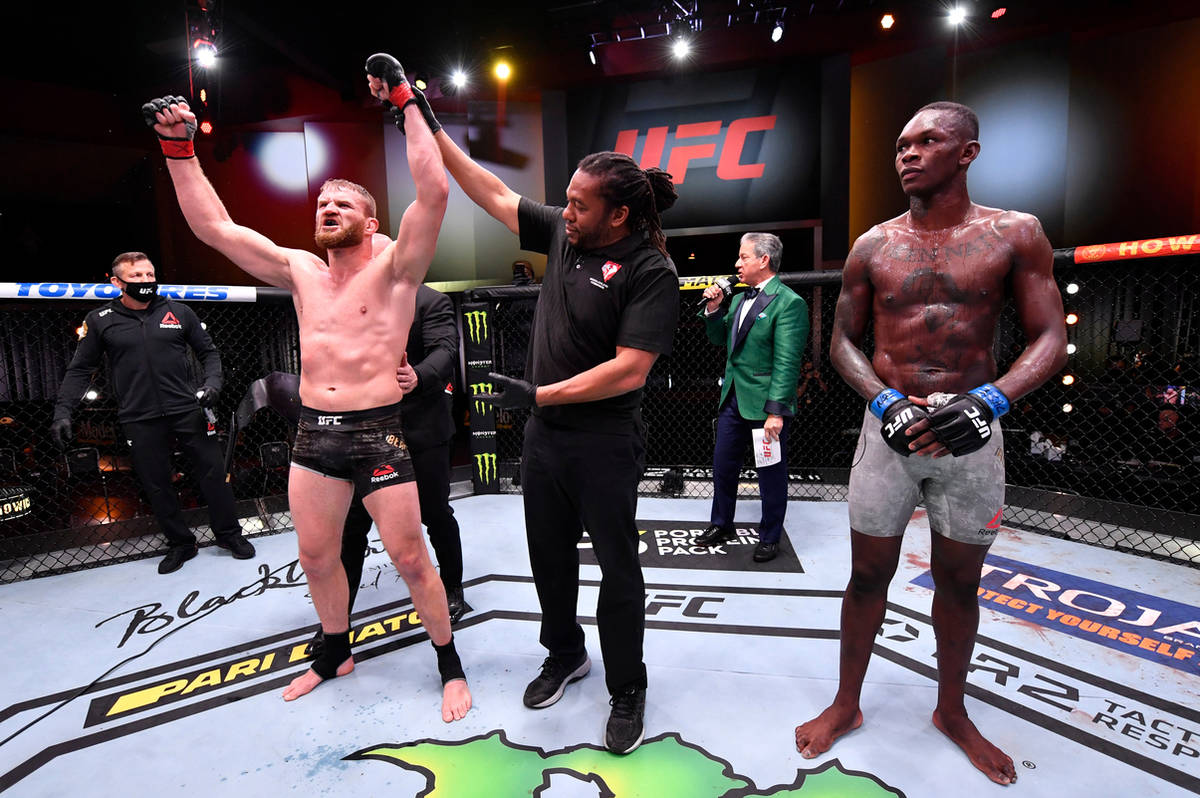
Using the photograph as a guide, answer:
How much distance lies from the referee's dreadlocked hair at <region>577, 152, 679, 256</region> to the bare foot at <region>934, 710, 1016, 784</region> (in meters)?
1.73

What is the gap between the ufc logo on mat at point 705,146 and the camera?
7031 mm

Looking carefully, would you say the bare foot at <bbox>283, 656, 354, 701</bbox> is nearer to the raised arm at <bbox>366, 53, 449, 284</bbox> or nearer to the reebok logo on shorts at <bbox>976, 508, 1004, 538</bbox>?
the raised arm at <bbox>366, 53, 449, 284</bbox>

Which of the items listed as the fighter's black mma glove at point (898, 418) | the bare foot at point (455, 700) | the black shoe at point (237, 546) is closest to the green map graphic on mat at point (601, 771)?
the bare foot at point (455, 700)

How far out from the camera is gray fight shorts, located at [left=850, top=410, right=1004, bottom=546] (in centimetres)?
167

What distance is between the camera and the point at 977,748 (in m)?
1.77

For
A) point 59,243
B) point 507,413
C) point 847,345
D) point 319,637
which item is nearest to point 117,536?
point 319,637

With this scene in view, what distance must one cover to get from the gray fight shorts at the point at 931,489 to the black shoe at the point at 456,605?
184 cm

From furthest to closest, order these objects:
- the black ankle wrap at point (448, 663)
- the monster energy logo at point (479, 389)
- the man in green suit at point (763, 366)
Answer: the monster energy logo at point (479, 389)
the man in green suit at point (763, 366)
the black ankle wrap at point (448, 663)

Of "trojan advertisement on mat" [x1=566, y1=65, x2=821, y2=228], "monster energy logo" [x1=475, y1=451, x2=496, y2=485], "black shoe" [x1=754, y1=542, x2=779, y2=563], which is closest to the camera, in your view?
"black shoe" [x1=754, y1=542, x2=779, y2=563]

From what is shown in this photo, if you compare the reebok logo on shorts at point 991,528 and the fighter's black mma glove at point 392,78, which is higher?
the fighter's black mma glove at point 392,78

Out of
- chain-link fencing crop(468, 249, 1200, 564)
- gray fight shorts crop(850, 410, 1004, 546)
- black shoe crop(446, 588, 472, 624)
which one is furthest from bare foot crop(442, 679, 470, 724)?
chain-link fencing crop(468, 249, 1200, 564)

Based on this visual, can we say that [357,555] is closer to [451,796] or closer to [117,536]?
[451,796]

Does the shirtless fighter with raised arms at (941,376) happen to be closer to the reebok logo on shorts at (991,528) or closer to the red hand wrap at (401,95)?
the reebok logo on shorts at (991,528)

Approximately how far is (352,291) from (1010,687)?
108 inches
